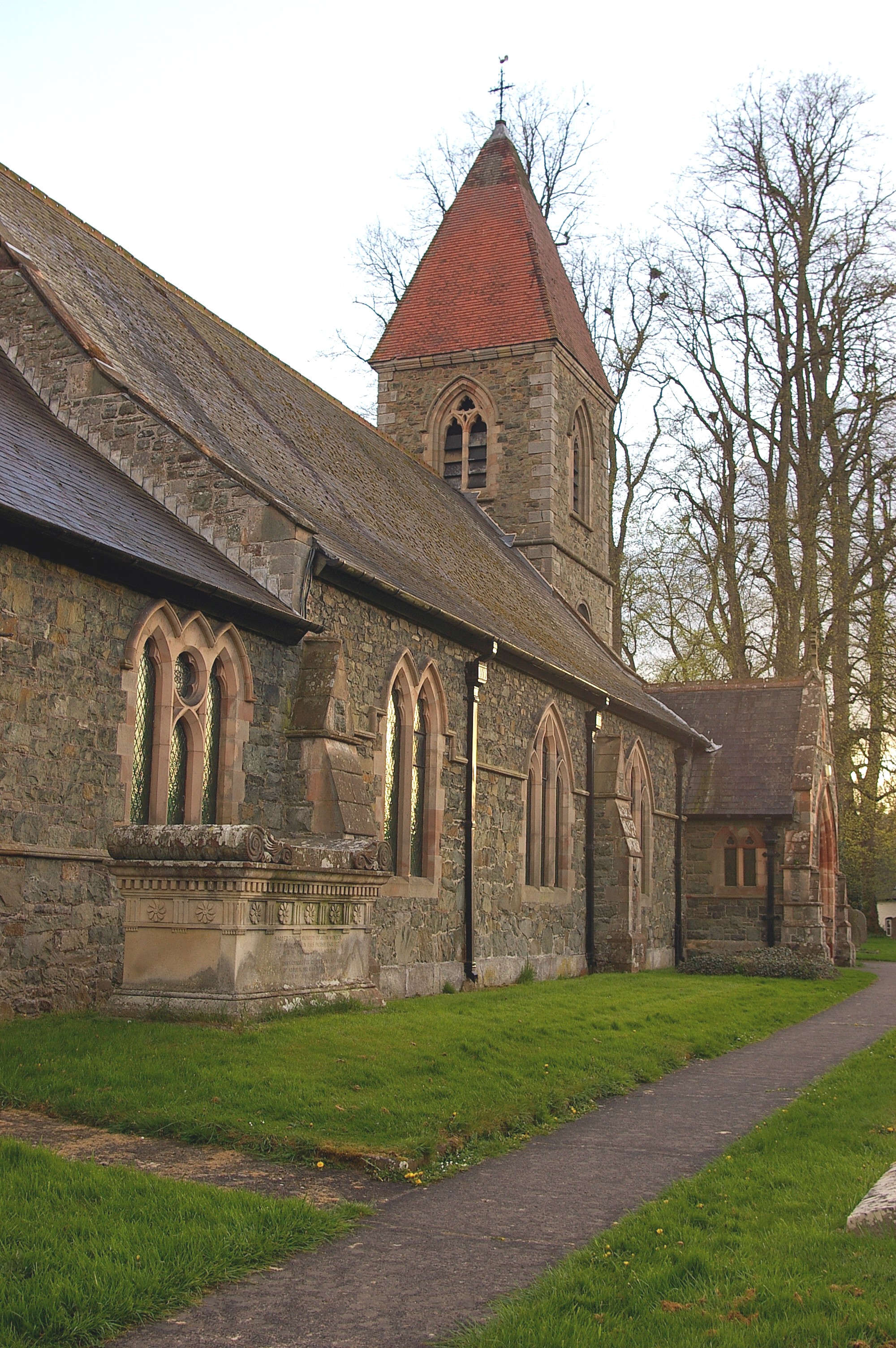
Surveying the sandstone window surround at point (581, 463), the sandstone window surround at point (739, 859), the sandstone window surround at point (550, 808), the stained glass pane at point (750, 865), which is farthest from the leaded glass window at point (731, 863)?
the sandstone window surround at point (581, 463)

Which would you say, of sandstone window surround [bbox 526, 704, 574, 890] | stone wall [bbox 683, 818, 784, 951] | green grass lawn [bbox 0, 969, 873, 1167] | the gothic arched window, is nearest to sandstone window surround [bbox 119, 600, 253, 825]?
green grass lawn [bbox 0, 969, 873, 1167]

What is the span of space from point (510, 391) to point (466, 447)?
57.7 inches

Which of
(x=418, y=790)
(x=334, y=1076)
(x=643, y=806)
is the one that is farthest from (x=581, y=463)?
(x=334, y=1076)

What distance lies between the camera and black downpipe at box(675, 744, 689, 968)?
2575 cm

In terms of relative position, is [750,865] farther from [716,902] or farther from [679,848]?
[679,848]

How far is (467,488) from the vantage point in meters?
26.8

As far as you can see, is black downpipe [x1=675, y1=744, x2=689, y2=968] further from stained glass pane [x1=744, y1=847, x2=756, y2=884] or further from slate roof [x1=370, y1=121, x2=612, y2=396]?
slate roof [x1=370, y1=121, x2=612, y2=396]

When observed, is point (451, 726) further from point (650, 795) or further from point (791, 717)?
point (791, 717)

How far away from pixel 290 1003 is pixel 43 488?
4.47 m

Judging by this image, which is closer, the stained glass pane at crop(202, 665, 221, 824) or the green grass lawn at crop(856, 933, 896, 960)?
the stained glass pane at crop(202, 665, 221, 824)

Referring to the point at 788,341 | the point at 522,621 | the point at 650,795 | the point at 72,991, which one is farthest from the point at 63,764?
the point at 788,341

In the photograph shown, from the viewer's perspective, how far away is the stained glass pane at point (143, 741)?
11008 millimetres

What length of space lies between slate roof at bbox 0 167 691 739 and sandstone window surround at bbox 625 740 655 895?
98 centimetres

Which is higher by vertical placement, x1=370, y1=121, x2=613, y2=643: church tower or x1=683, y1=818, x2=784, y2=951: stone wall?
x1=370, y1=121, x2=613, y2=643: church tower
